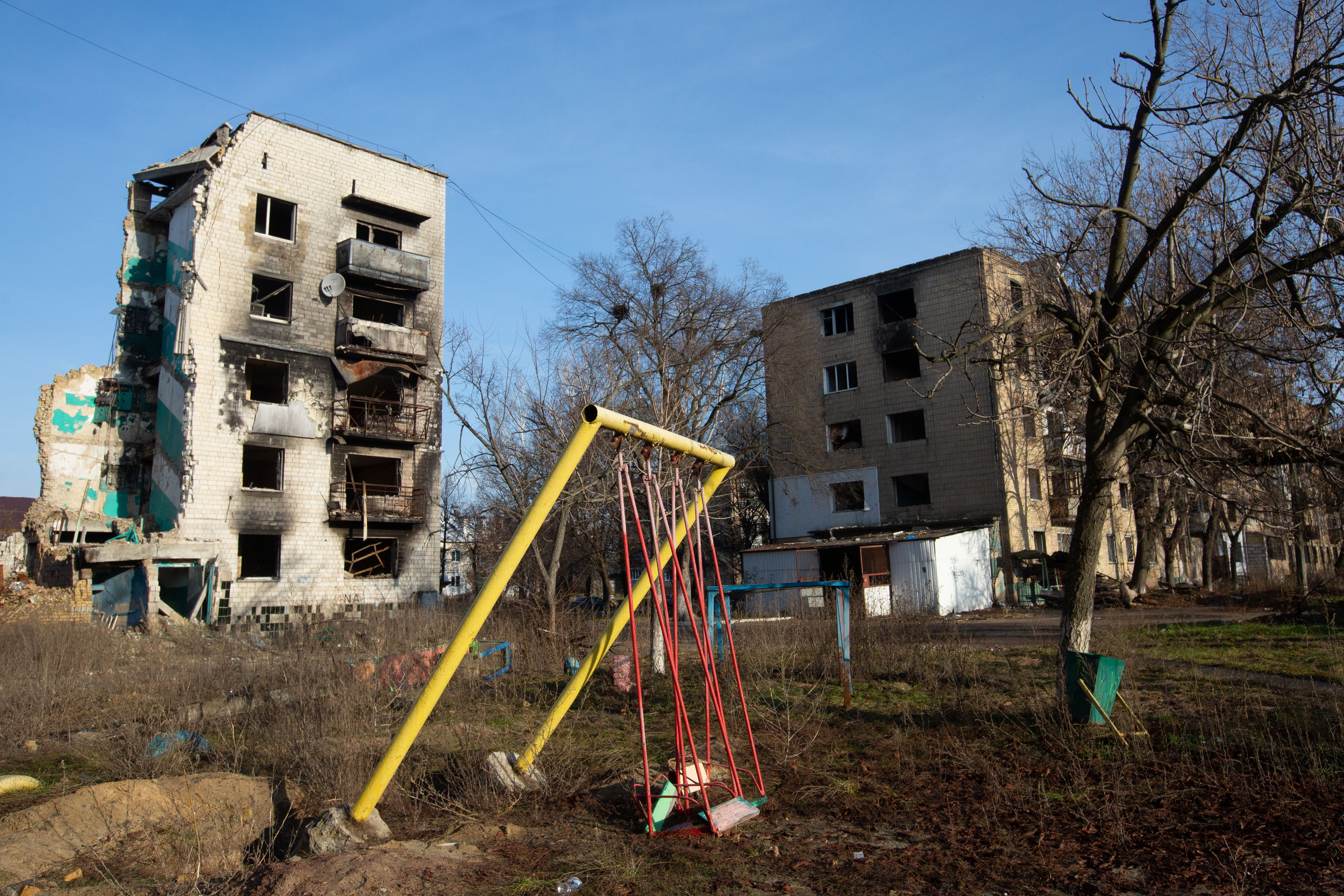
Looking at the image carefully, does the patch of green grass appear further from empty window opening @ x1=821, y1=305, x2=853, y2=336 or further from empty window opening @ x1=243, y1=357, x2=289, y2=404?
empty window opening @ x1=243, y1=357, x2=289, y2=404

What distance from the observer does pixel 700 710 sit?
971 cm

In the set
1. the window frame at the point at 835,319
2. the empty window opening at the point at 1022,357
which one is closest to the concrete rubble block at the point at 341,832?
the empty window opening at the point at 1022,357

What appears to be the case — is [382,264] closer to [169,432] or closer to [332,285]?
[332,285]

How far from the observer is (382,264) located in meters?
25.9

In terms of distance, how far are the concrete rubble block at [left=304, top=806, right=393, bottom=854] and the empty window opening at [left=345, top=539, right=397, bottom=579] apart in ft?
70.2

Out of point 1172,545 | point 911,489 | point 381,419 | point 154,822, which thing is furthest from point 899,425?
point 154,822

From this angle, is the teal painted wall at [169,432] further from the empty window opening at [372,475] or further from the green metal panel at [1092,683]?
the green metal panel at [1092,683]

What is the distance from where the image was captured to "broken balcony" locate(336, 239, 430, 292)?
25344mm

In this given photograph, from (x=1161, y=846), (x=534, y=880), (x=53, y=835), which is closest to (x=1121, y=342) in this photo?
(x=1161, y=846)

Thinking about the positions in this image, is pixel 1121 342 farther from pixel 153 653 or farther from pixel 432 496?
pixel 432 496

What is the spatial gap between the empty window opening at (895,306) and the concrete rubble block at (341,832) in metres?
32.5

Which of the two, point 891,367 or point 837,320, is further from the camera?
point 837,320

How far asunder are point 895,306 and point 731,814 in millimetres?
32500

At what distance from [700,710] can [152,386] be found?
22.5 metres
